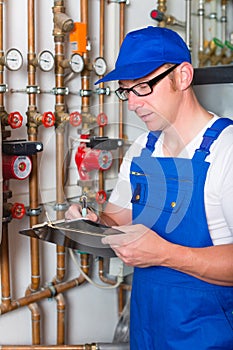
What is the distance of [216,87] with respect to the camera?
1.63 meters

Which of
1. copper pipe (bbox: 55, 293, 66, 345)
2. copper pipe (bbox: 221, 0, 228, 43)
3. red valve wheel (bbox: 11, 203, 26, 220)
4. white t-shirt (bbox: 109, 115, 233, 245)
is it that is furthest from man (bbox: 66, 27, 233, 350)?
copper pipe (bbox: 221, 0, 228, 43)

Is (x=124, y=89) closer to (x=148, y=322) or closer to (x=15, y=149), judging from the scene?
(x=15, y=149)

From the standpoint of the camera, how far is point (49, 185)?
158cm

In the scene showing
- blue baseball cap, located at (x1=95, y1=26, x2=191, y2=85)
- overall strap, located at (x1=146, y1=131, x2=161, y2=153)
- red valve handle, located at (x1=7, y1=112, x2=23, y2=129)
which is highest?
blue baseball cap, located at (x1=95, y1=26, x2=191, y2=85)

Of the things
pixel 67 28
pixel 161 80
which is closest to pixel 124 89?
pixel 161 80

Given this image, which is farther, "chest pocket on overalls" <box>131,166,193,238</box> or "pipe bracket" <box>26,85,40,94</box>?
"pipe bracket" <box>26,85,40,94</box>

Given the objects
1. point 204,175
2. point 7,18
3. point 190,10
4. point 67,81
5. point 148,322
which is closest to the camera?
point 204,175

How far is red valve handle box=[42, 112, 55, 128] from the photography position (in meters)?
1.53

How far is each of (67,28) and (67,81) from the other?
20 centimetres

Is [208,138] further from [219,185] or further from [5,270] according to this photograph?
[5,270]

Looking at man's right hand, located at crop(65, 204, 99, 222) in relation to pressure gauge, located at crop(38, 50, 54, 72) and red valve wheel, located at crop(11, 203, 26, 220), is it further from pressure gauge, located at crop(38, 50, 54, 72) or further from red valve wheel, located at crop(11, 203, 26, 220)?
pressure gauge, located at crop(38, 50, 54, 72)

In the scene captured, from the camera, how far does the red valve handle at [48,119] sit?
1.53 m

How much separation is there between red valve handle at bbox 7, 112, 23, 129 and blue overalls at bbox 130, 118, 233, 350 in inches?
15.0

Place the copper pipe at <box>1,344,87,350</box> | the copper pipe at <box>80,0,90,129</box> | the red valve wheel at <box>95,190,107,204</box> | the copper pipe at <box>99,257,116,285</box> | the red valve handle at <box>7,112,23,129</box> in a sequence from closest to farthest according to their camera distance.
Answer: the red valve wheel at <box>95,190,107,204</box>
the red valve handle at <box>7,112,23,129</box>
the copper pipe at <box>1,344,87,350</box>
the copper pipe at <box>80,0,90,129</box>
the copper pipe at <box>99,257,116,285</box>
